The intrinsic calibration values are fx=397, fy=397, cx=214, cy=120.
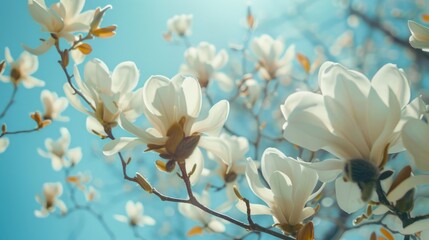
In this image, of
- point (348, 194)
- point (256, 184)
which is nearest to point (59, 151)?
point (256, 184)

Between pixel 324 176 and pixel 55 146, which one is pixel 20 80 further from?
pixel 324 176

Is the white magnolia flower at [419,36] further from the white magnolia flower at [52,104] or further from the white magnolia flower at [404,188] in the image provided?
the white magnolia flower at [52,104]

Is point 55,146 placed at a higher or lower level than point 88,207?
higher

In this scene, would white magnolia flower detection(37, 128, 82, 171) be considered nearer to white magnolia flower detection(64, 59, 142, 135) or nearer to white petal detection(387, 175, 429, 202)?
white magnolia flower detection(64, 59, 142, 135)

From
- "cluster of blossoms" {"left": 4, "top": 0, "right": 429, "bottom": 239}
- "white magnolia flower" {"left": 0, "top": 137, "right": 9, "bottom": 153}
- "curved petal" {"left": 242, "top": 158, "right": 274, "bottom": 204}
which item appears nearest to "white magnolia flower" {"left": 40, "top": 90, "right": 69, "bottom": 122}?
"white magnolia flower" {"left": 0, "top": 137, "right": 9, "bottom": 153}

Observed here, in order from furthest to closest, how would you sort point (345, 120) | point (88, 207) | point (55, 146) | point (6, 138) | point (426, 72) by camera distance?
point (426, 72), point (88, 207), point (55, 146), point (6, 138), point (345, 120)

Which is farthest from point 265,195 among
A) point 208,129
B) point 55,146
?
point 55,146

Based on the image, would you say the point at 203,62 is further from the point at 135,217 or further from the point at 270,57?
the point at 135,217
